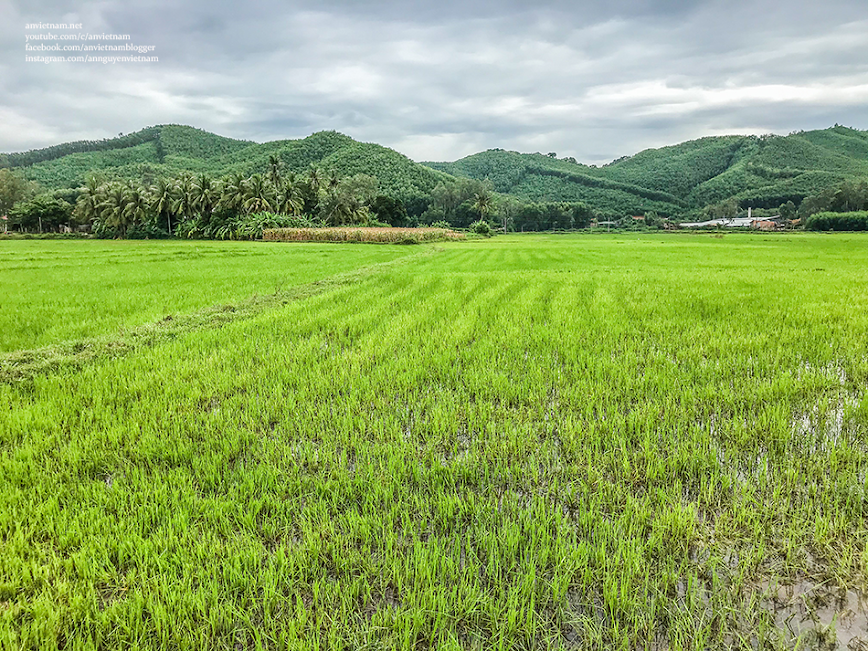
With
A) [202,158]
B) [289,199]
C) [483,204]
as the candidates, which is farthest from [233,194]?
[202,158]

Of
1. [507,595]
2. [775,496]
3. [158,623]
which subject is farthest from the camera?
[775,496]

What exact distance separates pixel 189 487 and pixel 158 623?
1024mm

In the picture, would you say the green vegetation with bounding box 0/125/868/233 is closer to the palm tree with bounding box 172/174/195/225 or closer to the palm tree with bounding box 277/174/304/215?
the palm tree with bounding box 277/174/304/215

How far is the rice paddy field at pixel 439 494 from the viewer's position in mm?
1678

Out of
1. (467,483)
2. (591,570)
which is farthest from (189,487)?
(591,570)

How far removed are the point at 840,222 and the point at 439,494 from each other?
78045 mm

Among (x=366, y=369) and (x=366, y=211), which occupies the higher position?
(x=366, y=211)

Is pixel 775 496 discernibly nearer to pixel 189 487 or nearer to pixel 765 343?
pixel 189 487

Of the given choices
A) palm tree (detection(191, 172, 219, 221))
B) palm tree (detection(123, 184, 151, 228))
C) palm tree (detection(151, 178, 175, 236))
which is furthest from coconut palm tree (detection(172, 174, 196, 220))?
palm tree (detection(123, 184, 151, 228))

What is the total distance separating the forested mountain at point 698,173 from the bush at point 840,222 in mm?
31424

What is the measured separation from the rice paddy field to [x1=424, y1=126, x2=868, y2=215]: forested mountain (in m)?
103

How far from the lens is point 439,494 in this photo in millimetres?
2455

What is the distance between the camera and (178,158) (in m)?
93.3

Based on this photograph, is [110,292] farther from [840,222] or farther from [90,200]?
[840,222]
